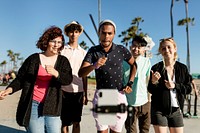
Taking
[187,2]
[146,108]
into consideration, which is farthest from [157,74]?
[187,2]

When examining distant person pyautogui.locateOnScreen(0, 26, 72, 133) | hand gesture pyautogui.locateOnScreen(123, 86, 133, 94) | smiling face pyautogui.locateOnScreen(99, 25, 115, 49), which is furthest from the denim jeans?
smiling face pyautogui.locateOnScreen(99, 25, 115, 49)

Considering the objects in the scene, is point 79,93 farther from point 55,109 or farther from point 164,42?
point 164,42

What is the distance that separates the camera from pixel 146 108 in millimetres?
3602

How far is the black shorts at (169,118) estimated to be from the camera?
2684mm

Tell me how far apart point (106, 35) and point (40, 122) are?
1.15 metres

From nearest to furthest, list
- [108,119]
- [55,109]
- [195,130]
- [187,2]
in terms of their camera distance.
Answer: [108,119] < [55,109] < [195,130] < [187,2]

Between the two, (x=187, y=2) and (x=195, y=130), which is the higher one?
(x=187, y=2)

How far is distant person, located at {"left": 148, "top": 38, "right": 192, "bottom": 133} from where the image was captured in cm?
268

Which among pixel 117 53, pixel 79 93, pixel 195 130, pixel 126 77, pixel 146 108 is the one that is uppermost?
pixel 117 53

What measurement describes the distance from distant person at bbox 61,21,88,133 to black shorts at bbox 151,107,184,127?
3.63 ft

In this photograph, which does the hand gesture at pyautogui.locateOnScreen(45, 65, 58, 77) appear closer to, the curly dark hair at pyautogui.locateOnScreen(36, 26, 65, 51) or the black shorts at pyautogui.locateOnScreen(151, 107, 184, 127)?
the curly dark hair at pyautogui.locateOnScreen(36, 26, 65, 51)

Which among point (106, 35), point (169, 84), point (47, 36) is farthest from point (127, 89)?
point (47, 36)

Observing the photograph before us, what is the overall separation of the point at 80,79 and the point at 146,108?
1111mm

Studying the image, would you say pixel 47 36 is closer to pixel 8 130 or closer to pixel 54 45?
pixel 54 45
